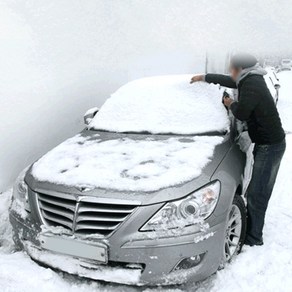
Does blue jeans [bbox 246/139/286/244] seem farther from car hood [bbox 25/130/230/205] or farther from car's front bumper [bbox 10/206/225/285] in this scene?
car's front bumper [bbox 10/206/225/285]

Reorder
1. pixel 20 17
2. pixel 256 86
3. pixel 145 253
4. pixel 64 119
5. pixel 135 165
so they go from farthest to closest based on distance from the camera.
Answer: pixel 64 119
pixel 20 17
pixel 256 86
pixel 135 165
pixel 145 253

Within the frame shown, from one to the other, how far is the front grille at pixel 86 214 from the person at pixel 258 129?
4.32ft

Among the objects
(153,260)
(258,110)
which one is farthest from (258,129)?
(153,260)

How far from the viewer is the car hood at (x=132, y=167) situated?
8.25 ft

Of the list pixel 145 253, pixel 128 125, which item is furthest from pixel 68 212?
pixel 128 125

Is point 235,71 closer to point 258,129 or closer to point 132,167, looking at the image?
point 258,129

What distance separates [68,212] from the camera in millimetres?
2547

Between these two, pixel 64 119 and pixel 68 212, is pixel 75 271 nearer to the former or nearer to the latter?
pixel 68 212

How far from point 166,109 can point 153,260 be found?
1.78 metres

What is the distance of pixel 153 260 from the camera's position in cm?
237

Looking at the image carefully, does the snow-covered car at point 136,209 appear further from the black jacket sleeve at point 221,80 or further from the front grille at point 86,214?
the black jacket sleeve at point 221,80

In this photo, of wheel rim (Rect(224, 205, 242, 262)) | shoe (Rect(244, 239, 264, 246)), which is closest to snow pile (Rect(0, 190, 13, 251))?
wheel rim (Rect(224, 205, 242, 262))

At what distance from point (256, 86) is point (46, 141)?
Answer: 3273 millimetres

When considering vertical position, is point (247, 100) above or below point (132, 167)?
above
